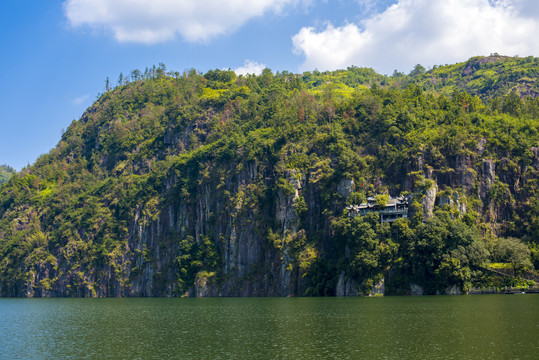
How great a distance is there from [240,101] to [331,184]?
53218 mm

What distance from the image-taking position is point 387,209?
91688mm

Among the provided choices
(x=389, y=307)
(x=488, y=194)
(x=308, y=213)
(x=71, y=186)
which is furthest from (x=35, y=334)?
(x=71, y=186)

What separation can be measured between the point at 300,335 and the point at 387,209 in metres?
55.3

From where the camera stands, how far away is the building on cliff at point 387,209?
90625 millimetres

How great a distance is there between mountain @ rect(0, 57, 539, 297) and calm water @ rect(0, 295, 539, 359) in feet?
94.6

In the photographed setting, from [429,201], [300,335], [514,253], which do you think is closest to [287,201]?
[429,201]

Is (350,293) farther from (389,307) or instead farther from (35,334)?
(35,334)

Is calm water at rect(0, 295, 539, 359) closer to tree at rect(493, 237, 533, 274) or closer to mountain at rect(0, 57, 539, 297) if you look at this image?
tree at rect(493, 237, 533, 274)

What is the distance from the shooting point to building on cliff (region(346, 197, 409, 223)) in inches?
3568

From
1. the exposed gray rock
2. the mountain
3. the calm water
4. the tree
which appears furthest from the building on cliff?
the calm water

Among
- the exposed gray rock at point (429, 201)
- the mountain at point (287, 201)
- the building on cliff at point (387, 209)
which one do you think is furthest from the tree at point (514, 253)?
the building on cliff at point (387, 209)

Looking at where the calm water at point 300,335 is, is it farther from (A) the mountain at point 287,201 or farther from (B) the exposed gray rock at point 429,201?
(B) the exposed gray rock at point 429,201

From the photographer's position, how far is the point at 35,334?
46375 mm

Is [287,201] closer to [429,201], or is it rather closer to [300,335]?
[429,201]
